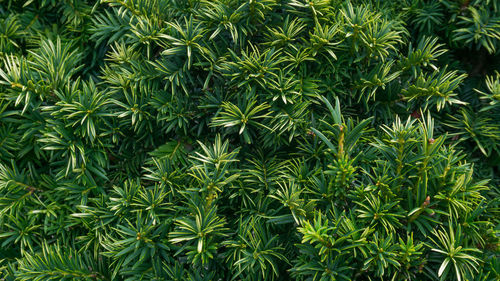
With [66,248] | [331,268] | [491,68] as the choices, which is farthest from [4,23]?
[491,68]

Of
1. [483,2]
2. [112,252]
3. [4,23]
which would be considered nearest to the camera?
[112,252]

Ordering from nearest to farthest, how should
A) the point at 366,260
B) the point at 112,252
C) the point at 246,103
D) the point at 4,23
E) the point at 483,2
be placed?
the point at 366,260 → the point at 112,252 → the point at 246,103 → the point at 483,2 → the point at 4,23

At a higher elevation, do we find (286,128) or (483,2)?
(483,2)

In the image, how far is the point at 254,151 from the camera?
1300mm

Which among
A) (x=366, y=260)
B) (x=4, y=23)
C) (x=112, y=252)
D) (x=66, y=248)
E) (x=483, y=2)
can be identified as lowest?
(x=66, y=248)

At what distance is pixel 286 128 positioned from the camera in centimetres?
117

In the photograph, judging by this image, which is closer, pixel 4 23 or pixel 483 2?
pixel 483 2

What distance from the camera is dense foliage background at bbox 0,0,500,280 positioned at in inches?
40.7

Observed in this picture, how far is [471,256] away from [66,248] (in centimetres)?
109

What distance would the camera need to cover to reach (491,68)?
1580mm

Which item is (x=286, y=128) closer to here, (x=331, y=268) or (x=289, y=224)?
(x=289, y=224)

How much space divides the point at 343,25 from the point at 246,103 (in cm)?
37

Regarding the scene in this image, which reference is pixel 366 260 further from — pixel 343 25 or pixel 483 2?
pixel 483 2

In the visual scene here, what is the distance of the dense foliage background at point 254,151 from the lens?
1.03 meters
